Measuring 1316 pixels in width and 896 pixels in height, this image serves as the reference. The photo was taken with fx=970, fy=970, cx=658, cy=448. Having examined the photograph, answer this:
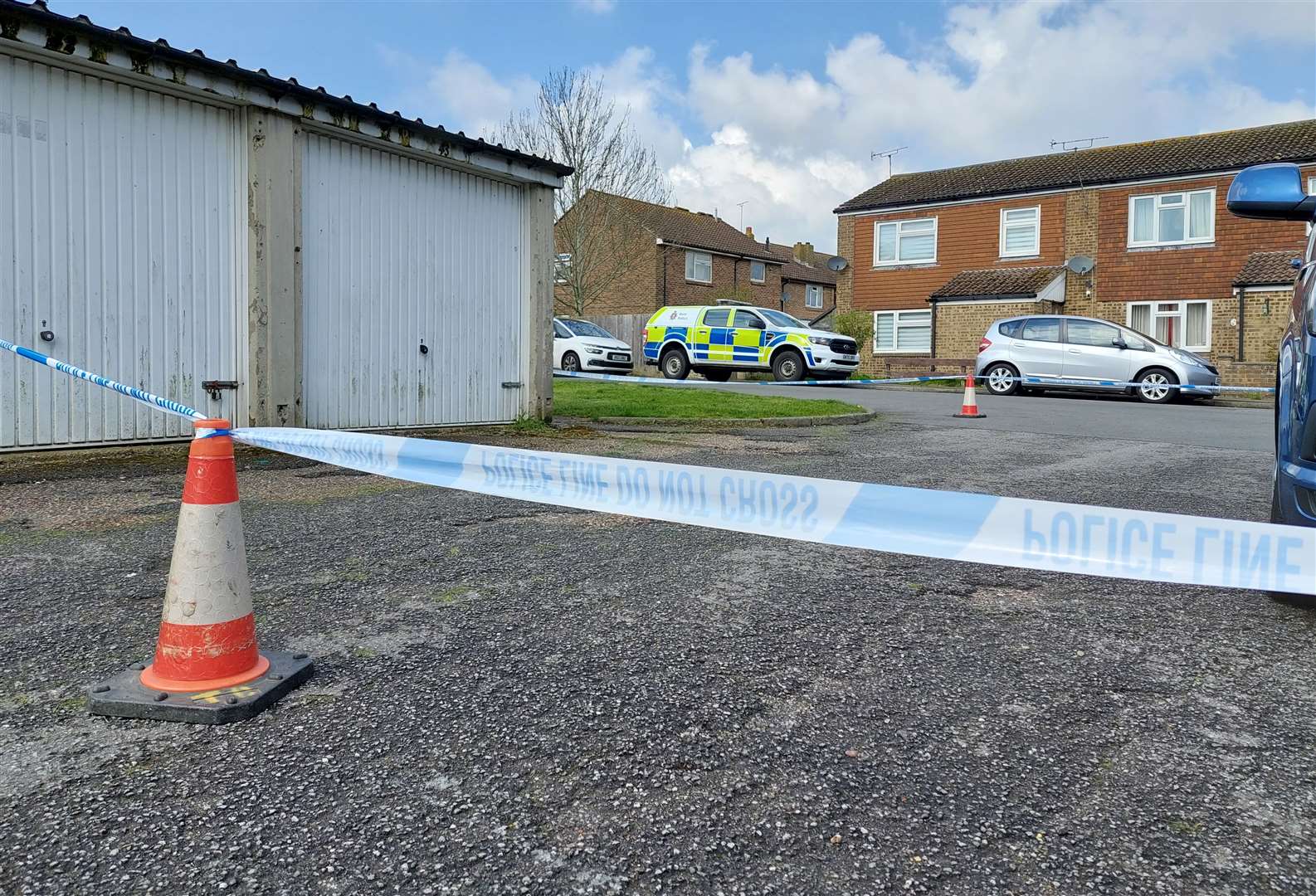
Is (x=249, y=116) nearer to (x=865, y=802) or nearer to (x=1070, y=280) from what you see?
(x=865, y=802)

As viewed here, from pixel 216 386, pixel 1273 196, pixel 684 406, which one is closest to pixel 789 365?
pixel 684 406

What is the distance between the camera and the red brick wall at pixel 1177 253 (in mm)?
25125

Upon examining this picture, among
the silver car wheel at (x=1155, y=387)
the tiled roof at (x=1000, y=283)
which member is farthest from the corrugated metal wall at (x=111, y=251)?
the tiled roof at (x=1000, y=283)

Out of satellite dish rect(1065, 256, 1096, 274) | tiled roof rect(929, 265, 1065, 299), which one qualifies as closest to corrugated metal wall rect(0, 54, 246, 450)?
tiled roof rect(929, 265, 1065, 299)

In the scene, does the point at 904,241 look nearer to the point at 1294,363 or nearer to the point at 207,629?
the point at 1294,363

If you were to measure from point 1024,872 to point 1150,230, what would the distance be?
1130 inches

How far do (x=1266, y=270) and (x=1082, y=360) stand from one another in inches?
322

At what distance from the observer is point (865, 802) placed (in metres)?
2.35

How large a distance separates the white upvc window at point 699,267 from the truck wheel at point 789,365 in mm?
20733

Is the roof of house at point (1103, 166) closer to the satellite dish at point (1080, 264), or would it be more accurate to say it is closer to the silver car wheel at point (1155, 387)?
the satellite dish at point (1080, 264)

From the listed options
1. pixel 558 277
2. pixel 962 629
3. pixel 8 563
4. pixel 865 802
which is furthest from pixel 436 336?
pixel 558 277

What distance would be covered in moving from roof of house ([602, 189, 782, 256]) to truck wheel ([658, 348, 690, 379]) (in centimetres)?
1245

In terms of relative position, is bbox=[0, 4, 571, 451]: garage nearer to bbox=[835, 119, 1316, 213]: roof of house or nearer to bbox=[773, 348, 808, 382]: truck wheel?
bbox=[773, 348, 808, 382]: truck wheel

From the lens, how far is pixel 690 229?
43.8 m
